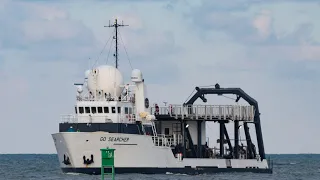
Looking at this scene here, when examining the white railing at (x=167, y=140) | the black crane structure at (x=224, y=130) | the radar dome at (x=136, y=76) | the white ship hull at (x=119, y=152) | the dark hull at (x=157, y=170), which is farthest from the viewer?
the black crane structure at (x=224, y=130)

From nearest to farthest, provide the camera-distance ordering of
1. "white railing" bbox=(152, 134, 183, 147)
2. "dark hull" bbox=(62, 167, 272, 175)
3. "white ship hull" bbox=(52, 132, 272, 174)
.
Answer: "white ship hull" bbox=(52, 132, 272, 174)
"dark hull" bbox=(62, 167, 272, 175)
"white railing" bbox=(152, 134, 183, 147)

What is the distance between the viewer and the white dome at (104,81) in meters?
98.4

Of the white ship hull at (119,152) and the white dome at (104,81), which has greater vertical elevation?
the white dome at (104,81)

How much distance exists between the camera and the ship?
9444 centimetres

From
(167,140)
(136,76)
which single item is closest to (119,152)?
(136,76)

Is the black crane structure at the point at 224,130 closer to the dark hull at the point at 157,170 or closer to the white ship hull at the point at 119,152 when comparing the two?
the dark hull at the point at 157,170

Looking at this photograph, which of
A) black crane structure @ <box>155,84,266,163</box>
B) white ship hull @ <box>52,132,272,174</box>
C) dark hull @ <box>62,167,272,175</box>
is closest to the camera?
white ship hull @ <box>52,132,272,174</box>

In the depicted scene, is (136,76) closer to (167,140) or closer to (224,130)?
(167,140)

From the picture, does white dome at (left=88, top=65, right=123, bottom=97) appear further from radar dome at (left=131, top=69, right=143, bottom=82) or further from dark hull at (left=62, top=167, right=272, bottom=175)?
dark hull at (left=62, top=167, right=272, bottom=175)

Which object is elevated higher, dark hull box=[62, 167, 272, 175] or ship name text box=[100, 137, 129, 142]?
ship name text box=[100, 137, 129, 142]

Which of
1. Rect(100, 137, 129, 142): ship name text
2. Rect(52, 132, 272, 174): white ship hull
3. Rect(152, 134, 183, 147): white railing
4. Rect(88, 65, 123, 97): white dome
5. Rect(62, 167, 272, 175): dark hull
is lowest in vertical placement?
Rect(62, 167, 272, 175): dark hull

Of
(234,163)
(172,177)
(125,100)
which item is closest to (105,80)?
(125,100)

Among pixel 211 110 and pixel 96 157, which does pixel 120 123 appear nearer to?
pixel 96 157

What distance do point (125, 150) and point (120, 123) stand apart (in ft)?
7.65
